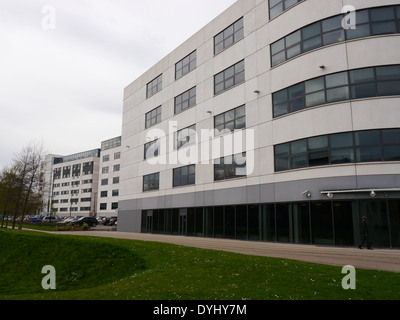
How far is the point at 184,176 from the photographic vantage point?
33.5 metres

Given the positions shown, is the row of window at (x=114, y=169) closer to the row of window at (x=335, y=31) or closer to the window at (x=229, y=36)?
the window at (x=229, y=36)

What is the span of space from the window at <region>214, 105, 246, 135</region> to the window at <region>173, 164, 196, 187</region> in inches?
190

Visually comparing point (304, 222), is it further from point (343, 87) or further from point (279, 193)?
point (343, 87)

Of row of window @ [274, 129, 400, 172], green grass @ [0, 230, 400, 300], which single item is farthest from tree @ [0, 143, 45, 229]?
row of window @ [274, 129, 400, 172]

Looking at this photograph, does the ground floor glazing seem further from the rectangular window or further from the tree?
the rectangular window

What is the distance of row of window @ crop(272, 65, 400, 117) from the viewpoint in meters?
20.1

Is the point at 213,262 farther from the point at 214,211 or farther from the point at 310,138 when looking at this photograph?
the point at 214,211

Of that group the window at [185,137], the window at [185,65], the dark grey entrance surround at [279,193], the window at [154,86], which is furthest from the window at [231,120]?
the window at [154,86]

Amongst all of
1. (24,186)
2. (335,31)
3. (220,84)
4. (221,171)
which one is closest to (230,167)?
(221,171)

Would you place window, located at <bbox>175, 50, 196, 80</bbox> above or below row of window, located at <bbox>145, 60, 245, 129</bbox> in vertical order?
above

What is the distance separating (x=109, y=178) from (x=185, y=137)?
202ft

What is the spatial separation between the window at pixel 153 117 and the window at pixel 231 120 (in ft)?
36.3
